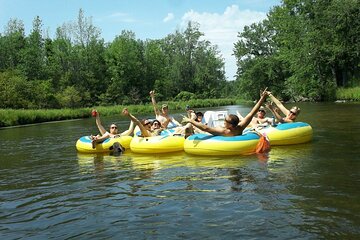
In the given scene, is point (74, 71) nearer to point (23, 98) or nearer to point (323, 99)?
point (23, 98)

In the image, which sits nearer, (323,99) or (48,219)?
(48,219)

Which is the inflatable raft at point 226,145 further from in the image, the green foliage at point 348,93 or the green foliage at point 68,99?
the green foliage at point 68,99

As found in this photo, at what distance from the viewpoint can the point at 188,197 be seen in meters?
5.95

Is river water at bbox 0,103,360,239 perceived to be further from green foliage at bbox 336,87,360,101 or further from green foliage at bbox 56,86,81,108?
green foliage at bbox 56,86,81,108

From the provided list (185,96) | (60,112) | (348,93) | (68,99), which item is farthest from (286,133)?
(185,96)

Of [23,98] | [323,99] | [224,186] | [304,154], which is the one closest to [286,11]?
[323,99]

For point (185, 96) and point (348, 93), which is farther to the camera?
point (185, 96)

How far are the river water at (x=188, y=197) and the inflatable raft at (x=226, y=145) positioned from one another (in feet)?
0.63

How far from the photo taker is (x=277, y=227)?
4.52m

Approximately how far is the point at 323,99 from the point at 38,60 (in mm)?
34657

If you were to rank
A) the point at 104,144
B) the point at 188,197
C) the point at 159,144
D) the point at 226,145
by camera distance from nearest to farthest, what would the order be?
the point at 188,197, the point at 226,145, the point at 159,144, the point at 104,144

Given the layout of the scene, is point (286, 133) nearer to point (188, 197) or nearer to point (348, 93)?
point (188, 197)

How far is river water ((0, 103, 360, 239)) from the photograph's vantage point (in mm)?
4602

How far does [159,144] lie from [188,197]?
4466 millimetres
